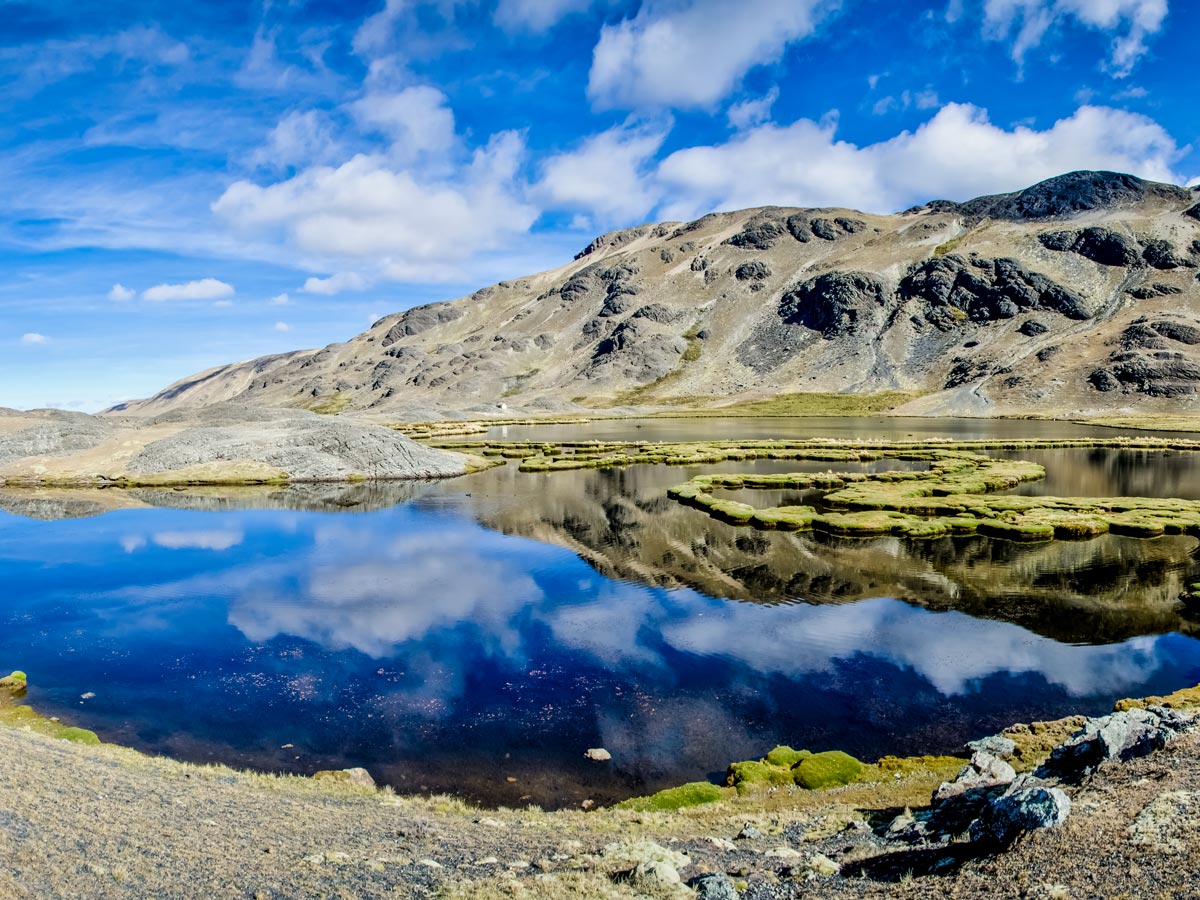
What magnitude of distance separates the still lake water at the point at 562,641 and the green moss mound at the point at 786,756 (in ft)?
3.93

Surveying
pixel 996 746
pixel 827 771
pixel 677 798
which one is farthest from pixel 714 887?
pixel 996 746

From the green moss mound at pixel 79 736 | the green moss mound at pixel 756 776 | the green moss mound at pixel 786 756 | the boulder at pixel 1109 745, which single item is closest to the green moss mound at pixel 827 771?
the green moss mound at pixel 786 756

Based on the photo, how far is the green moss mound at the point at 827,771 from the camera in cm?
2119

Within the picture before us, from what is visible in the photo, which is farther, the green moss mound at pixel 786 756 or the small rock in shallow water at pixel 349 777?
the green moss mound at pixel 786 756

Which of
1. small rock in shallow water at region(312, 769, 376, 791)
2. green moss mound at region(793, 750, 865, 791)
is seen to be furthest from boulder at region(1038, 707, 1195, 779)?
A: small rock in shallow water at region(312, 769, 376, 791)

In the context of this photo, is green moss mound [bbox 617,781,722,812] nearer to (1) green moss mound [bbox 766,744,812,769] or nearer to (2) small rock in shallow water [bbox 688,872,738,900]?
(1) green moss mound [bbox 766,744,812,769]

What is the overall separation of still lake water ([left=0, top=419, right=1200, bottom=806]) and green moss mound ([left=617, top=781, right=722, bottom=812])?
1241 millimetres

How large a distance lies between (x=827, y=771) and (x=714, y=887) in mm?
10037

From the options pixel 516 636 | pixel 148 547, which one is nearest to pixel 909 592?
pixel 516 636

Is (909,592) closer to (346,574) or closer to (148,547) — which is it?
(346,574)

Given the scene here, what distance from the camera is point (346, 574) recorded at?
47719 millimetres

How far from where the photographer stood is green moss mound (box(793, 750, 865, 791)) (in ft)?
69.5

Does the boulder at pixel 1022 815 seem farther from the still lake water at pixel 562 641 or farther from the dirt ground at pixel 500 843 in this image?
the still lake water at pixel 562 641

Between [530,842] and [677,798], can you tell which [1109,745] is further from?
[530,842]
